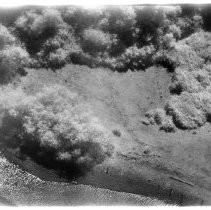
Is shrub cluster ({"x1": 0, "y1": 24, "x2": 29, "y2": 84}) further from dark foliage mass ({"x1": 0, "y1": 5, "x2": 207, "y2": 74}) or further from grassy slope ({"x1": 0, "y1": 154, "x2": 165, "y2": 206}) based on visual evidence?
grassy slope ({"x1": 0, "y1": 154, "x2": 165, "y2": 206})

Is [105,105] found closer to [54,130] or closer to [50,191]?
[54,130]

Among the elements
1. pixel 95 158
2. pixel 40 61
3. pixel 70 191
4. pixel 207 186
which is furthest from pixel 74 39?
pixel 207 186

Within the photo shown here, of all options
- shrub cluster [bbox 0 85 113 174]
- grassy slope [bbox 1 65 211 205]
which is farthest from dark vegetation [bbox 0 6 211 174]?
grassy slope [bbox 1 65 211 205]

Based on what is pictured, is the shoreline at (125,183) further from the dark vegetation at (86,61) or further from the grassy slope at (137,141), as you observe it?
the dark vegetation at (86,61)

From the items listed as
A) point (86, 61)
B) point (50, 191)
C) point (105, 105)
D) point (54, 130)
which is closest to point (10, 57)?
point (86, 61)

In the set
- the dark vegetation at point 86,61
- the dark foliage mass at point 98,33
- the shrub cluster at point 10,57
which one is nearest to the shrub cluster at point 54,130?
the dark vegetation at point 86,61

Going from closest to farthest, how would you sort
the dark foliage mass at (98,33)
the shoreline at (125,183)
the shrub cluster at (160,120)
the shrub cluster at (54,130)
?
the shrub cluster at (54,130)
the shoreline at (125,183)
the dark foliage mass at (98,33)
the shrub cluster at (160,120)
